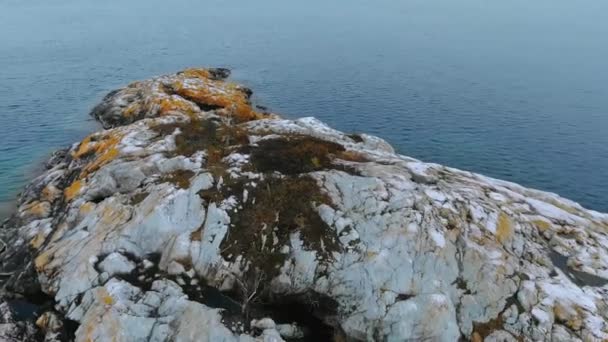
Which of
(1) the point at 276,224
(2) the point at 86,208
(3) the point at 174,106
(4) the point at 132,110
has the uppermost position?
(1) the point at 276,224

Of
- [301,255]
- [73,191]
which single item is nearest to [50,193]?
[73,191]

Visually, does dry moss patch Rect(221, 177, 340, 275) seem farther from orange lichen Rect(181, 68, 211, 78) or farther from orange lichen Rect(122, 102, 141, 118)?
orange lichen Rect(181, 68, 211, 78)

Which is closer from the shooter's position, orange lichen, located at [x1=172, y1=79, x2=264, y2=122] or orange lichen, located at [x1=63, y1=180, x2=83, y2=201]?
orange lichen, located at [x1=63, y1=180, x2=83, y2=201]

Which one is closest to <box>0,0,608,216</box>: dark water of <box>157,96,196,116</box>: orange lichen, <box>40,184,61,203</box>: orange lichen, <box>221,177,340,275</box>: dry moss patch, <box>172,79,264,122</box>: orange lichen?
<box>40,184,61,203</box>: orange lichen

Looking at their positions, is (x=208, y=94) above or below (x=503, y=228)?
below

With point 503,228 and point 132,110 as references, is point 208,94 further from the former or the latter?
point 503,228

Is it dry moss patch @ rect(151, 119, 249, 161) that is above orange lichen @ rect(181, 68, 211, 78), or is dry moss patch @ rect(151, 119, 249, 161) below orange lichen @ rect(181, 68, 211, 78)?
above

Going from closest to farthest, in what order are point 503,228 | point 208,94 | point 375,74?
1. point 503,228
2. point 208,94
3. point 375,74
